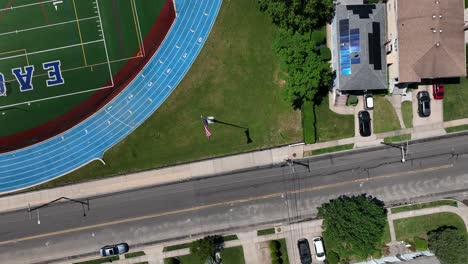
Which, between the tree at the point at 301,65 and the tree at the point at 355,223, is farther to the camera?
the tree at the point at 355,223

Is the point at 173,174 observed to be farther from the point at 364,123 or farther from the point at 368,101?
the point at 368,101

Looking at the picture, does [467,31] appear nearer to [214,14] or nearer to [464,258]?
[464,258]

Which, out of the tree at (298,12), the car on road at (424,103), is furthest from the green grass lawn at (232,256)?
the car on road at (424,103)

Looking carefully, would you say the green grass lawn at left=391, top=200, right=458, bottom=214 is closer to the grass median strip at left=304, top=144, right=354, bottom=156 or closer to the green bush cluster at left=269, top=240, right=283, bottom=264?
the grass median strip at left=304, top=144, right=354, bottom=156

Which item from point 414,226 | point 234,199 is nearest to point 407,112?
point 414,226

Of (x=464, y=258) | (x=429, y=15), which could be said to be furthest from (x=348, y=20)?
(x=464, y=258)

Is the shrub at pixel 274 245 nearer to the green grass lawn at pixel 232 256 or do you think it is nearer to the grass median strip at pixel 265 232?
the grass median strip at pixel 265 232
